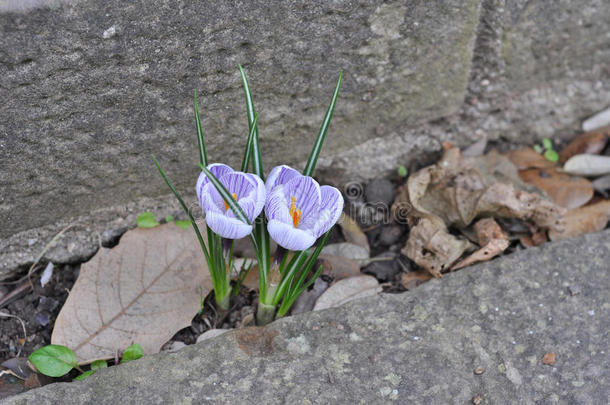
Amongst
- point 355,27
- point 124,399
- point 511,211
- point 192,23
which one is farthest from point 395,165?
point 124,399

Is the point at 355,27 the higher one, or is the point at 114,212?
the point at 355,27

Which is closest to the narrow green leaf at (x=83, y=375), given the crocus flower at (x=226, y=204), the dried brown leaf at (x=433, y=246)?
the crocus flower at (x=226, y=204)

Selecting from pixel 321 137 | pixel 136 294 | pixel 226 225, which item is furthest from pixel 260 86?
pixel 136 294

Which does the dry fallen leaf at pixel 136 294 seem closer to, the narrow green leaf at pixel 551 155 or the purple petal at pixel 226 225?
the purple petal at pixel 226 225

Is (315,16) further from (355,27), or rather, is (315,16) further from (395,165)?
(395,165)

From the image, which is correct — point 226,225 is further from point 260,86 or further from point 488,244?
point 488,244
